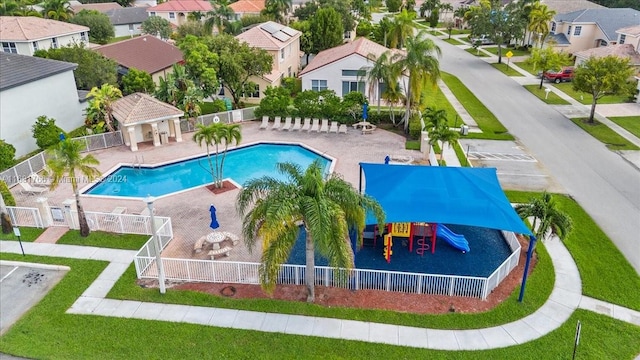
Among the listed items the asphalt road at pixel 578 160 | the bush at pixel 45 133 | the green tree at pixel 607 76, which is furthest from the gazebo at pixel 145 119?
the green tree at pixel 607 76

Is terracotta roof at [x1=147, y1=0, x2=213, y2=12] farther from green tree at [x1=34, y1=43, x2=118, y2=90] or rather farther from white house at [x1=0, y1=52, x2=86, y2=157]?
white house at [x1=0, y1=52, x2=86, y2=157]

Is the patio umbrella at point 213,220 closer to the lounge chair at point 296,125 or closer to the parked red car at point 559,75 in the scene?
the lounge chair at point 296,125

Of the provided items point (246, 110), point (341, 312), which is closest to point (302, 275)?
point (341, 312)

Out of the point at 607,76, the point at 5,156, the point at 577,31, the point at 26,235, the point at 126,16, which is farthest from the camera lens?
the point at 126,16

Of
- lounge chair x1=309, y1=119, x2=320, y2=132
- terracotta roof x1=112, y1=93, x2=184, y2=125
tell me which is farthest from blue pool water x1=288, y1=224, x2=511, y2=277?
terracotta roof x1=112, y1=93, x2=184, y2=125

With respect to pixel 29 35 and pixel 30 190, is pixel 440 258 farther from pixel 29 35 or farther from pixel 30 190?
pixel 29 35

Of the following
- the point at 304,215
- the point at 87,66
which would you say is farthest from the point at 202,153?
the point at 304,215

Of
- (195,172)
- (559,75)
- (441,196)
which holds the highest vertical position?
(559,75)
